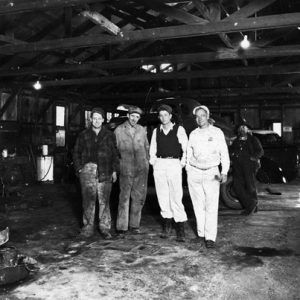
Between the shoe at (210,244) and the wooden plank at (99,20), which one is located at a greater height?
the wooden plank at (99,20)

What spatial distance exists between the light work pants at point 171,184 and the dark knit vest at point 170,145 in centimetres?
9

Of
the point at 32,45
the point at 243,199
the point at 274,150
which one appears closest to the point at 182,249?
the point at 243,199

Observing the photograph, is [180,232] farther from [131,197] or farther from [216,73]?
[216,73]

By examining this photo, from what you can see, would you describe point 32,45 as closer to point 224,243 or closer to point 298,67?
point 224,243

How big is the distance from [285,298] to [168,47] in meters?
9.80

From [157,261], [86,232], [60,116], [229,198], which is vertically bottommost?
[157,261]

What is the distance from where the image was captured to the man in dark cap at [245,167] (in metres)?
6.98

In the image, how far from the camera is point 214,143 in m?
4.92

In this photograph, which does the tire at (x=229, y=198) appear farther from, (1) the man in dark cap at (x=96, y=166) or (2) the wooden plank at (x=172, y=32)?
(2) the wooden plank at (x=172, y=32)

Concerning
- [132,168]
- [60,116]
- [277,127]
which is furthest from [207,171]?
[277,127]

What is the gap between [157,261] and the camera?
4312 mm

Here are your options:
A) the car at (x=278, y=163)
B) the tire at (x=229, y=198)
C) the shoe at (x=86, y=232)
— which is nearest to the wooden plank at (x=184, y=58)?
the tire at (x=229, y=198)

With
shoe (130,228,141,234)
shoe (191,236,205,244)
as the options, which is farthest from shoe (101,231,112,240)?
shoe (191,236,205,244)

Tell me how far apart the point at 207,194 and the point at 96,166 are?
167cm
